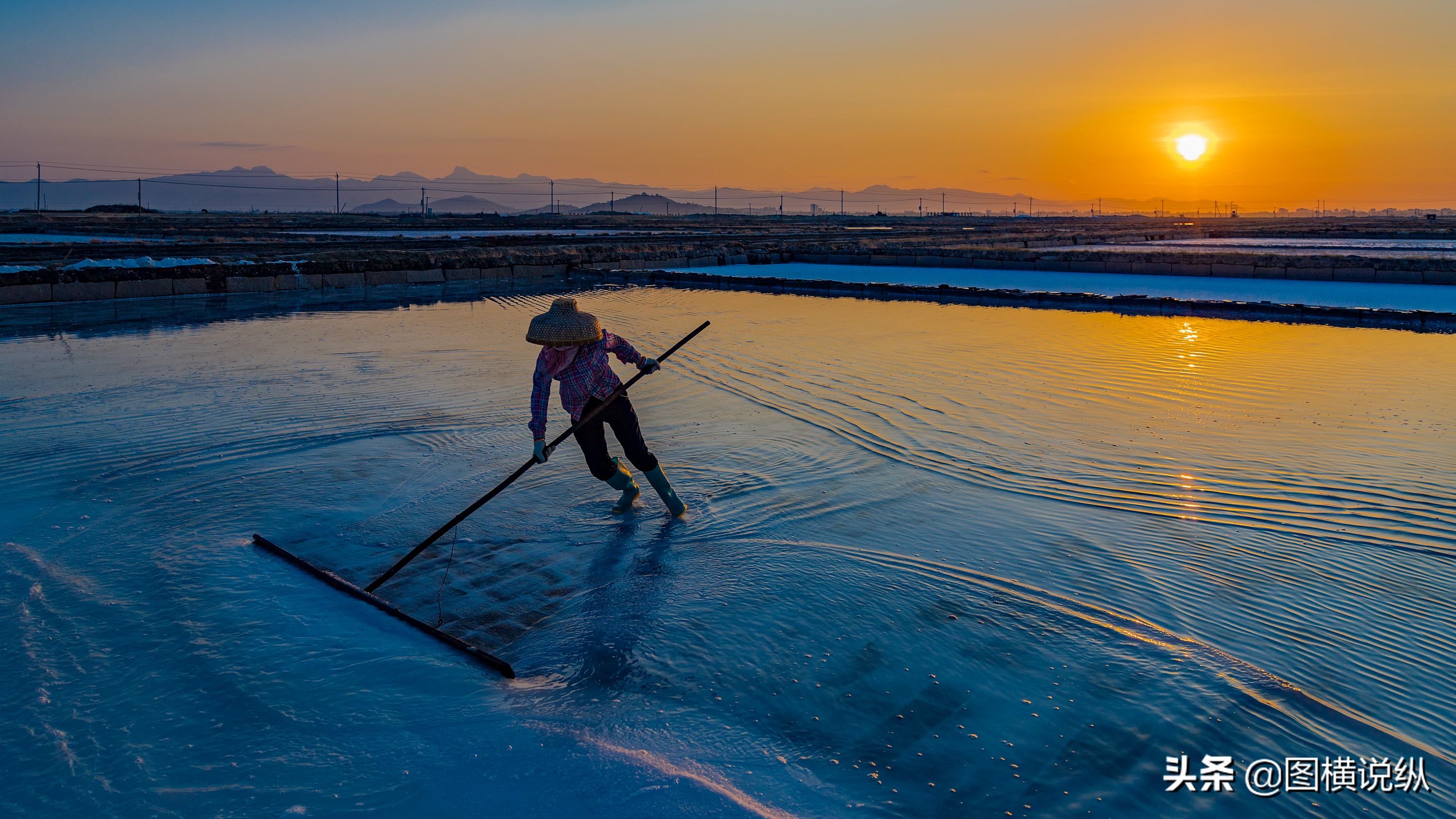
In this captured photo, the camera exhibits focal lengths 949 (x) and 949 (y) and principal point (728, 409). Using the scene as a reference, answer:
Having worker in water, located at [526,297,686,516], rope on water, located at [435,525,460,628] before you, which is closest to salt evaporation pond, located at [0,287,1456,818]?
rope on water, located at [435,525,460,628]

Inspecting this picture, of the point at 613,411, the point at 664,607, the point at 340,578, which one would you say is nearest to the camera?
the point at 664,607

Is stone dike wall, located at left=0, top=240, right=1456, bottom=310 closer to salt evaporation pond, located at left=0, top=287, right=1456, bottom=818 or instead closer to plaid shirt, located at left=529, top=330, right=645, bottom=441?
salt evaporation pond, located at left=0, top=287, right=1456, bottom=818

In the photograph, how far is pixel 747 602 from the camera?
11.5 feet

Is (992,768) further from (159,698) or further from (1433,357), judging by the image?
(1433,357)

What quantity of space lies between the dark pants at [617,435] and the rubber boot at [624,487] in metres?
0.11

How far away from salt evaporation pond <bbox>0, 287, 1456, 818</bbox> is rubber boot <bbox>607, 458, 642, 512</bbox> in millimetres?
100

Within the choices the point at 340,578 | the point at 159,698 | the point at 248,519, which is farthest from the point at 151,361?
the point at 159,698

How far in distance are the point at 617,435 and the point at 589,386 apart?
261 millimetres

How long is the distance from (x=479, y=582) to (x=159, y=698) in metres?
1.16

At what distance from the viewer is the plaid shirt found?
Result: 4051mm

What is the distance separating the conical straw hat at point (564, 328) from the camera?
3.95 m

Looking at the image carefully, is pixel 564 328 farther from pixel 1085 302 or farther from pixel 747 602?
pixel 1085 302

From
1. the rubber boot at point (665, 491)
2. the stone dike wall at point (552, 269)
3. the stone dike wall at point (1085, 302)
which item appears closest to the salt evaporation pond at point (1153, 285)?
the stone dike wall at point (552, 269)

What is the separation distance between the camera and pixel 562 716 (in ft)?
9.20
